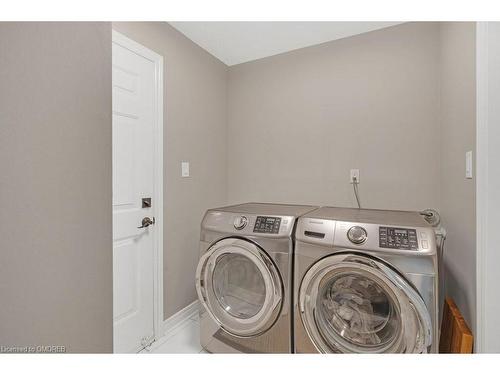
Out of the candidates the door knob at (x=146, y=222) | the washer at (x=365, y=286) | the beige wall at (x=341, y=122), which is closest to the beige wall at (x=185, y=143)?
the door knob at (x=146, y=222)

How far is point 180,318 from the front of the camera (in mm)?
1987

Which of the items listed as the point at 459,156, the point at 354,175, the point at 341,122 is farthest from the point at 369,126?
the point at 459,156

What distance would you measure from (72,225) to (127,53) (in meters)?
1.46

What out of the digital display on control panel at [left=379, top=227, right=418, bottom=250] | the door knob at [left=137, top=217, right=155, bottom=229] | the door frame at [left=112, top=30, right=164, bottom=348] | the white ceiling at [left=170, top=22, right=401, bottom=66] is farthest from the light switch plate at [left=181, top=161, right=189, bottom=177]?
the digital display on control panel at [left=379, top=227, right=418, bottom=250]

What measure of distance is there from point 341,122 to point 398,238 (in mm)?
1204

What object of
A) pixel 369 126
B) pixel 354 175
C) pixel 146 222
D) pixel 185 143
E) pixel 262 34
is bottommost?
pixel 146 222

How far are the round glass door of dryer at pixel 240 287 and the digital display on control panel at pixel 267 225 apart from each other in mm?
105

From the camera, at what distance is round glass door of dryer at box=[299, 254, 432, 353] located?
1089 mm

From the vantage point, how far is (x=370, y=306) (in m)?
1.26

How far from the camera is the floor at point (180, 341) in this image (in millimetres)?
1683

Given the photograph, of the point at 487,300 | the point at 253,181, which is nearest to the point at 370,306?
the point at 487,300

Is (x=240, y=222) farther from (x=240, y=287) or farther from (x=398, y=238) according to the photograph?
(x=398, y=238)

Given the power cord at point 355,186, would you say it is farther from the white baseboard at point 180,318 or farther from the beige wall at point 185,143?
the white baseboard at point 180,318
